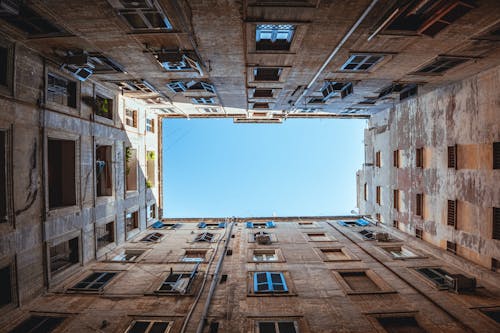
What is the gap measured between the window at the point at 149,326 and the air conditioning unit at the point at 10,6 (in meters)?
10.9

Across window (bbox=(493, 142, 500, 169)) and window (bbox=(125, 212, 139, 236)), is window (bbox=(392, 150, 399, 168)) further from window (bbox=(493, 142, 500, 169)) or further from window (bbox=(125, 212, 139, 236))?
window (bbox=(125, 212, 139, 236))

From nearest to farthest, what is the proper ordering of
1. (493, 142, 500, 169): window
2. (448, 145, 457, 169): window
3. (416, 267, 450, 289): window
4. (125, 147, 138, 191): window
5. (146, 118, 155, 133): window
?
(493, 142, 500, 169): window → (416, 267, 450, 289): window → (448, 145, 457, 169): window → (125, 147, 138, 191): window → (146, 118, 155, 133): window

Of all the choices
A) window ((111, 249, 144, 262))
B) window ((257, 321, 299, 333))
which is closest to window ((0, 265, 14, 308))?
window ((111, 249, 144, 262))

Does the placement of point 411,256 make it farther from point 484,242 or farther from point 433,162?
point 433,162

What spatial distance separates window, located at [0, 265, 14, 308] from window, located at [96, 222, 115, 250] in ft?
16.9

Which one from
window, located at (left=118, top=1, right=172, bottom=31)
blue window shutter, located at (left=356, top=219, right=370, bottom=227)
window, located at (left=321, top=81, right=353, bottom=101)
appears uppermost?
window, located at (left=118, top=1, right=172, bottom=31)

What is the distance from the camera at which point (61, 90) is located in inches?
484

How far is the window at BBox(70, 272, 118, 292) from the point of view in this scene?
434 inches

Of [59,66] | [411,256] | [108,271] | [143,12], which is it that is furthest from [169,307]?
[411,256]

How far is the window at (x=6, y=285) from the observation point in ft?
29.7

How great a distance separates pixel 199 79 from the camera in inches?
549

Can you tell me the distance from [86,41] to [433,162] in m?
19.0

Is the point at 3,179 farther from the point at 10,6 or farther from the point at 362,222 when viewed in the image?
the point at 362,222

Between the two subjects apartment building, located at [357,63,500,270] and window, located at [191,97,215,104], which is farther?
window, located at [191,97,215,104]
